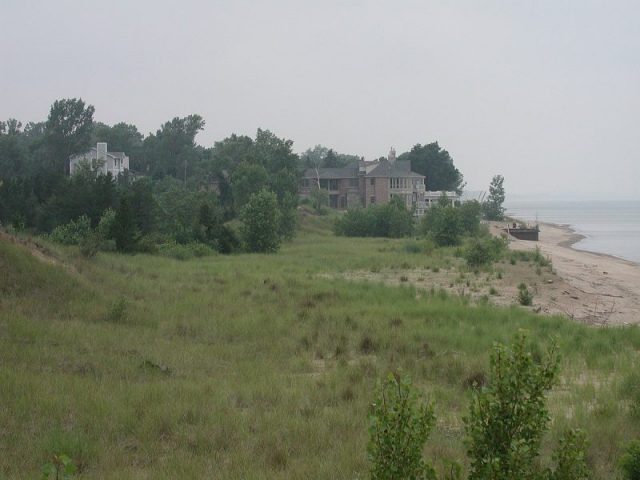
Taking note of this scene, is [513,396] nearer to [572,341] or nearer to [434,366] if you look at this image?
[434,366]

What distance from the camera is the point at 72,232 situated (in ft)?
125

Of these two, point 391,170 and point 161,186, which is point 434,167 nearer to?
point 391,170

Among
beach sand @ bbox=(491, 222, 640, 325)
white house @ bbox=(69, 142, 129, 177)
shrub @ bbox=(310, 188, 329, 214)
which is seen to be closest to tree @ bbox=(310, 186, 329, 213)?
shrub @ bbox=(310, 188, 329, 214)

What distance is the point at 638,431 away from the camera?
9023mm

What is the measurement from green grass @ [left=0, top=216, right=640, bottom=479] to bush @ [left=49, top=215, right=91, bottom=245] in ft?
42.2

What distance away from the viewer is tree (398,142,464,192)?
4006 inches

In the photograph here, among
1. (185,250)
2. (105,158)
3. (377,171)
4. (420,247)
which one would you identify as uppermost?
(105,158)

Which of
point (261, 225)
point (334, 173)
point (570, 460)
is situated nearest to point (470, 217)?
point (261, 225)

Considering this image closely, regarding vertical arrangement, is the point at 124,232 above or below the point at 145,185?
below

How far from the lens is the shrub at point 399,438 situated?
198 inches

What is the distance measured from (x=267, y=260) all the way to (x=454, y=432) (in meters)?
27.6

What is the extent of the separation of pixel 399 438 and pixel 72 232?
35945mm

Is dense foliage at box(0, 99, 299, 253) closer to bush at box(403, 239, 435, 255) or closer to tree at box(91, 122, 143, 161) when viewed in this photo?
tree at box(91, 122, 143, 161)

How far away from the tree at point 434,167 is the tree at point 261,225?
59635 millimetres
